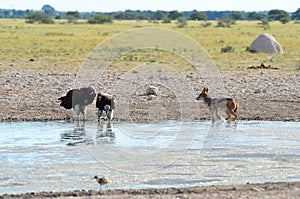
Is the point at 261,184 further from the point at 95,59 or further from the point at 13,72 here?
the point at 95,59

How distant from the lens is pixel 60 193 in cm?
704

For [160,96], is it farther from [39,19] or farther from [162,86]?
[39,19]

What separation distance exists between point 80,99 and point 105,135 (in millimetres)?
1451

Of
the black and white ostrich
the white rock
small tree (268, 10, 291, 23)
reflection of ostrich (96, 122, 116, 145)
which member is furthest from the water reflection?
small tree (268, 10, 291, 23)

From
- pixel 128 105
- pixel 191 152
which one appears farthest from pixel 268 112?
pixel 191 152

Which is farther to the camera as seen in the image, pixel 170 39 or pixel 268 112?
pixel 170 39

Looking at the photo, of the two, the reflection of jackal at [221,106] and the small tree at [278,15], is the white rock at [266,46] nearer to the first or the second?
the reflection of jackal at [221,106]

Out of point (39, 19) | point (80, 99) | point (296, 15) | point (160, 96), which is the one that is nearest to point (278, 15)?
point (296, 15)

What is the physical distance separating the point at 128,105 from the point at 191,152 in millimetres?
5307

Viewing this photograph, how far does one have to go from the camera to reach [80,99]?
12.6 m

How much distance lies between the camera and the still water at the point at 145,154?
7969 mm

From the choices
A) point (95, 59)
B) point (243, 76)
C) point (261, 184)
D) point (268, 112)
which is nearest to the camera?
point (261, 184)

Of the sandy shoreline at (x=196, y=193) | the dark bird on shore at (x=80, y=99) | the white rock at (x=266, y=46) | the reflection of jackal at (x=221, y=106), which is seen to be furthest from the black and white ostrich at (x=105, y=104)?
the white rock at (x=266, y=46)

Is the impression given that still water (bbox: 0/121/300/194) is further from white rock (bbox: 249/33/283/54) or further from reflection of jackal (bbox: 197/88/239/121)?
white rock (bbox: 249/33/283/54)
